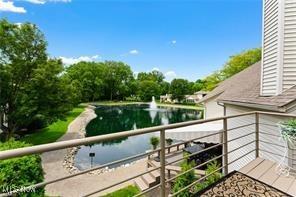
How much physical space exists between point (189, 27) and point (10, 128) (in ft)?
119

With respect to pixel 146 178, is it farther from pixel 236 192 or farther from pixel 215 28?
pixel 215 28

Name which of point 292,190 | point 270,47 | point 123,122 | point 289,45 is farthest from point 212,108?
point 123,122

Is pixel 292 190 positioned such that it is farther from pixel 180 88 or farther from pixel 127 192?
pixel 180 88

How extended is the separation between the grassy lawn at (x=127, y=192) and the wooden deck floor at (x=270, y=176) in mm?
5956

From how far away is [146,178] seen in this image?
1120 cm

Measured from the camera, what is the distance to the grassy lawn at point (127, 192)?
1002cm

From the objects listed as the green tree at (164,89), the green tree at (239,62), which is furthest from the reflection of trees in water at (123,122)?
the green tree at (164,89)

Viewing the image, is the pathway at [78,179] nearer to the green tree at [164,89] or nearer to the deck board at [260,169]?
the deck board at [260,169]

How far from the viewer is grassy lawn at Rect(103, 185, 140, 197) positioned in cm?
1002

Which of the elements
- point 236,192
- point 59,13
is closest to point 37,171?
point 236,192

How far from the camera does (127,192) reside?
10.4 m

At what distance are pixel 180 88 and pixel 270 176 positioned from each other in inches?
2781

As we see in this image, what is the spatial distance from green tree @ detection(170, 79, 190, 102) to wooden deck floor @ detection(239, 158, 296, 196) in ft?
230

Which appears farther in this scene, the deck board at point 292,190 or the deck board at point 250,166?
the deck board at point 250,166
